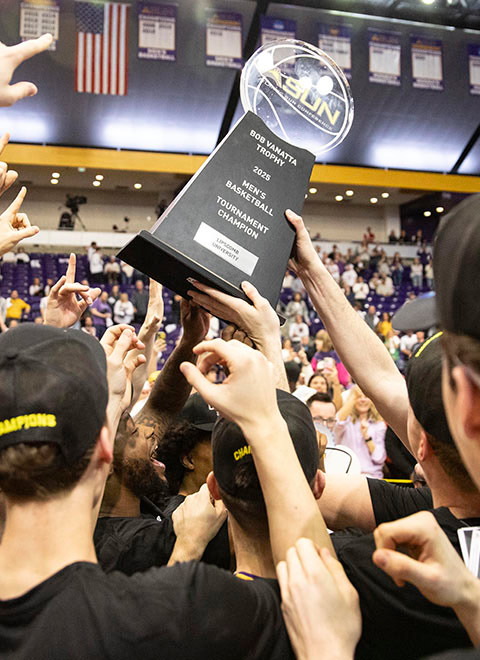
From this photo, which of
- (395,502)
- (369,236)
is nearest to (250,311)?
(395,502)

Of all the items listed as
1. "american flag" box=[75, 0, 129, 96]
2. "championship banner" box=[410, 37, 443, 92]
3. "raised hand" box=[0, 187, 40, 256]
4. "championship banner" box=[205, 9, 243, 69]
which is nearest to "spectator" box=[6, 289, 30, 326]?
"american flag" box=[75, 0, 129, 96]

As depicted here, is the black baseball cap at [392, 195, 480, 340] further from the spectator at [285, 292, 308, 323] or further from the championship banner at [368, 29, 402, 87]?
the championship banner at [368, 29, 402, 87]

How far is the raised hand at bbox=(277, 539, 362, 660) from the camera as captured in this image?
32.5 inches

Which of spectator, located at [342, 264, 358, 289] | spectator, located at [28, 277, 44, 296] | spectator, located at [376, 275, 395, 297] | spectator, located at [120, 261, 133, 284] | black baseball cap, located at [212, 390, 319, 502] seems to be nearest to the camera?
Answer: black baseball cap, located at [212, 390, 319, 502]

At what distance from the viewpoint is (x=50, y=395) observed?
2.91ft

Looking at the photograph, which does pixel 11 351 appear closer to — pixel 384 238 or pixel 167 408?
pixel 167 408

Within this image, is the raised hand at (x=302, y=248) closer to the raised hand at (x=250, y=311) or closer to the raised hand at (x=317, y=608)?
the raised hand at (x=250, y=311)

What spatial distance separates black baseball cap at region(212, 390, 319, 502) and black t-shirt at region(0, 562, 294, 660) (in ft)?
0.66

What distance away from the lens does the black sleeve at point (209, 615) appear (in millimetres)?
827

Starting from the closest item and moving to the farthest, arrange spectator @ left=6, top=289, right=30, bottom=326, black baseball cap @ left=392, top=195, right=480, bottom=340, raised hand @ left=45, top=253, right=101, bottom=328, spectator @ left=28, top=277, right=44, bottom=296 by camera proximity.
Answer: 1. black baseball cap @ left=392, top=195, right=480, bottom=340
2. raised hand @ left=45, top=253, right=101, bottom=328
3. spectator @ left=6, top=289, right=30, bottom=326
4. spectator @ left=28, top=277, right=44, bottom=296

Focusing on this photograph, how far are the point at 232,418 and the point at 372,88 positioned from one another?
14.4m

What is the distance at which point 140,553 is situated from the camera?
4.53 feet

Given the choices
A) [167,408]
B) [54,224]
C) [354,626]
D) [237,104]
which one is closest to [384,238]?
[237,104]

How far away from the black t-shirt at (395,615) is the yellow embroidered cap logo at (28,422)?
0.54 m
